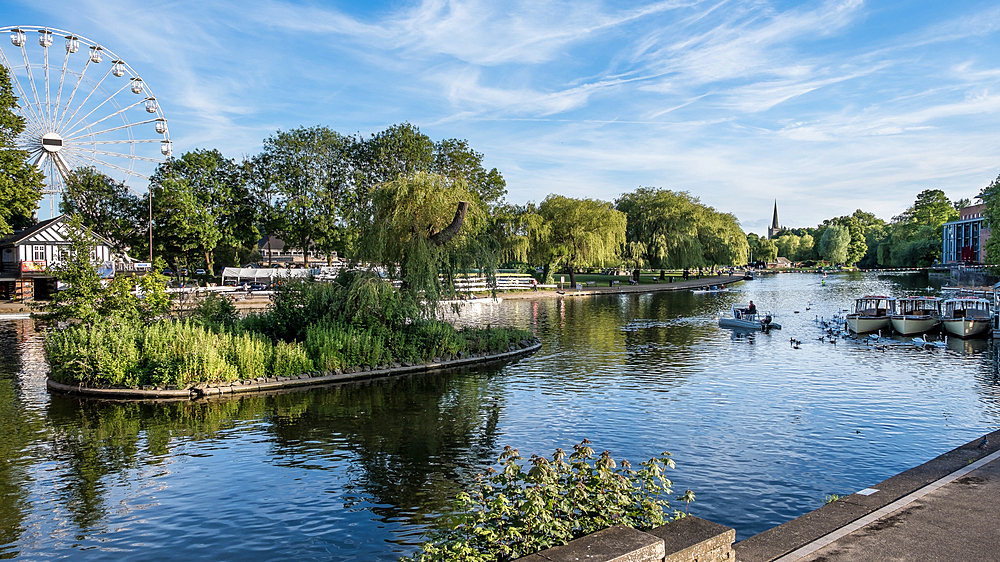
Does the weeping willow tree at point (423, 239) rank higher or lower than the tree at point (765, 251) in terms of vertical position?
lower

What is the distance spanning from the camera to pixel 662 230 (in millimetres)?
89188

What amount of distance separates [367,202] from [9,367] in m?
15.5

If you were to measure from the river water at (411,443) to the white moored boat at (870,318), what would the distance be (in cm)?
989

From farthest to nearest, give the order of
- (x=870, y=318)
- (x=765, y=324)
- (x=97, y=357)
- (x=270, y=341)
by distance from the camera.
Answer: (x=765, y=324), (x=870, y=318), (x=270, y=341), (x=97, y=357)

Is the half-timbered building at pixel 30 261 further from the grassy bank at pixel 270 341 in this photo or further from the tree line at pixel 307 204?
the grassy bank at pixel 270 341

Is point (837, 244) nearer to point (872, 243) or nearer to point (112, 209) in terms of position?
point (872, 243)

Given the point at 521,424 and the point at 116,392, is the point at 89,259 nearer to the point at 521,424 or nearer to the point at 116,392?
the point at 116,392

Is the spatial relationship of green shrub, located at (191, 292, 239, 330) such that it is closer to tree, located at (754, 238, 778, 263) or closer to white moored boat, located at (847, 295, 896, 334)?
white moored boat, located at (847, 295, 896, 334)

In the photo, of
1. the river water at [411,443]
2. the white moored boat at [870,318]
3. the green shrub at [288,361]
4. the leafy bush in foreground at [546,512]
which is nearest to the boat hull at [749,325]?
the white moored boat at [870,318]

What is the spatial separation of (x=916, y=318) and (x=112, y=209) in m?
73.8

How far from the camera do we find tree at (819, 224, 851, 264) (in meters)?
165

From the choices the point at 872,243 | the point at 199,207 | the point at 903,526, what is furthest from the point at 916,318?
the point at 872,243

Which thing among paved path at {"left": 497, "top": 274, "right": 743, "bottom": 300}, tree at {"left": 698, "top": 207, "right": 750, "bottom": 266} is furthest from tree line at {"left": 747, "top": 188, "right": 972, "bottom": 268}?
paved path at {"left": 497, "top": 274, "right": 743, "bottom": 300}

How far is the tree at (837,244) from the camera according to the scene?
16512 centimetres
